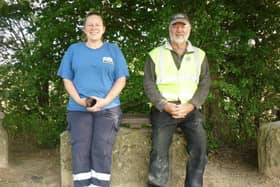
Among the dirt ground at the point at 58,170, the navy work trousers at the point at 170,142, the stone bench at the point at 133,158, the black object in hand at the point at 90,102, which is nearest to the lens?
the black object in hand at the point at 90,102

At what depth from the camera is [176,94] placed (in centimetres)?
419

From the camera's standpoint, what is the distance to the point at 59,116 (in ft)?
20.7

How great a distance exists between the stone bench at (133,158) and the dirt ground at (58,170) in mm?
416

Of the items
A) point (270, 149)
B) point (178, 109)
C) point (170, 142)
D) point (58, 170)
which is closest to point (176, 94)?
point (178, 109)

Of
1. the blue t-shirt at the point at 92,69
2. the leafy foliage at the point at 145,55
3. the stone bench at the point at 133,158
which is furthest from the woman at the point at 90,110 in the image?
the leafy foliage at the point at 145,55

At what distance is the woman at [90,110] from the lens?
4.02 metres

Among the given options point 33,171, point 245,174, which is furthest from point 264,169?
point 33,171

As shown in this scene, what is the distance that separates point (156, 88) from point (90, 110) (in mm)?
665

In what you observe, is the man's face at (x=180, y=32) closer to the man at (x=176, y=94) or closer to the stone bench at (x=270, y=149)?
the man at (x=176, y=94)

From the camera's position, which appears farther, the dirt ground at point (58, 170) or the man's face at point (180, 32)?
the dirt ground at point (58, 170)

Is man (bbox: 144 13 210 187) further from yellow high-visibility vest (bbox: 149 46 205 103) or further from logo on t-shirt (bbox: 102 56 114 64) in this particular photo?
logo on t-shirt (bbox: 102 56 114 64)

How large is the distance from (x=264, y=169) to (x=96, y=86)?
7.85 ft

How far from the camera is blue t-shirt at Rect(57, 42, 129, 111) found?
13.2ft

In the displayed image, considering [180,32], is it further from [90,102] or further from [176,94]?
[90,102]
